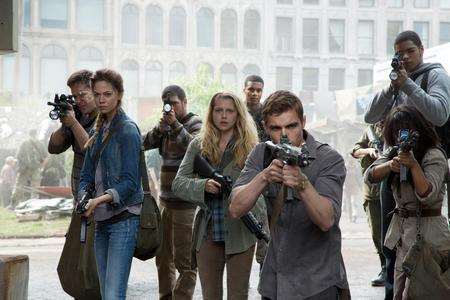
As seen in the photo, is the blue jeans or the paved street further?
the paved street

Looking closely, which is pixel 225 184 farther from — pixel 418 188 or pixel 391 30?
pixel 391 30

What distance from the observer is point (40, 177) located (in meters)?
19.5

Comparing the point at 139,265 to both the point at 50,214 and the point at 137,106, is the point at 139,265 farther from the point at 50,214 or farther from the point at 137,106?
the point at 137,106

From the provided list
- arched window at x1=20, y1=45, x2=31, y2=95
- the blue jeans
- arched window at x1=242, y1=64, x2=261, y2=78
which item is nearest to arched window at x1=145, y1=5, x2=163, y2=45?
arched window at x1=242, y1=64, x2=261, y2=78

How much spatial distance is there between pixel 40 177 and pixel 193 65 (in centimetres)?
2157

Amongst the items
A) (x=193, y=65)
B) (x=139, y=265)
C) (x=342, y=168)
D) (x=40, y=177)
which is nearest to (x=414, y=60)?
(x=342, y=168)

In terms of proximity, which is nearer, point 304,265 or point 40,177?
point 304,265

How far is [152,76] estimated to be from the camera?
134 ft

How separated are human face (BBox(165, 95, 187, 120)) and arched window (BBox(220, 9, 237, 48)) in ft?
110

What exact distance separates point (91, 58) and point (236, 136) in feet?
116

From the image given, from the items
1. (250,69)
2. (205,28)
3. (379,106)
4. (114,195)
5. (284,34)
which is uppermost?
(205,28)

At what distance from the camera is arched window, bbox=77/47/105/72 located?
3950 centimetres

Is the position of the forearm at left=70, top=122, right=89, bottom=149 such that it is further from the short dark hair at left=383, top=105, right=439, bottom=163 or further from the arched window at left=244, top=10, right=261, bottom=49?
the arched window at left=244, top=10, right=261, bottom=49

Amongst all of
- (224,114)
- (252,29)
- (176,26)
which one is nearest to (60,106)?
(224,114)
